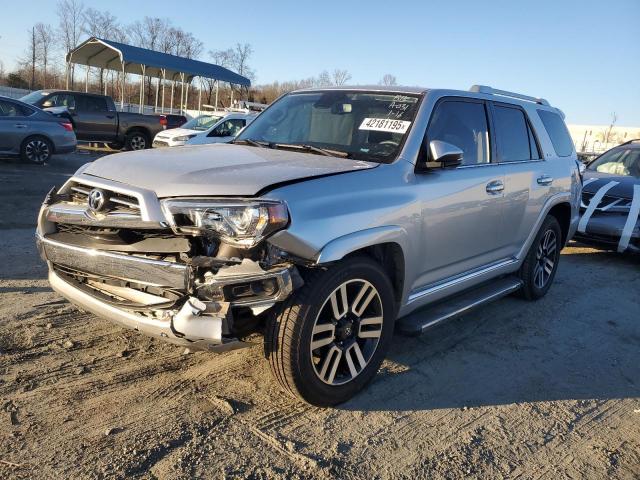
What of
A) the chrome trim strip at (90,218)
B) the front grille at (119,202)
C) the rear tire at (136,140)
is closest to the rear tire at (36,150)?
the rear tire at (136,140)

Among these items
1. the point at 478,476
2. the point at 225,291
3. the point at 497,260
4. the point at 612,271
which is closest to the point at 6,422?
the point at 225,291

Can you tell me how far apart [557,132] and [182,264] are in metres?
4.58

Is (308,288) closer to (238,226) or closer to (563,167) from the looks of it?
(238,226)

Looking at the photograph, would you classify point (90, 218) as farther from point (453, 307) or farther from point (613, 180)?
point (613, 180)

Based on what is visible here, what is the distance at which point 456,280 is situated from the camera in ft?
13.4

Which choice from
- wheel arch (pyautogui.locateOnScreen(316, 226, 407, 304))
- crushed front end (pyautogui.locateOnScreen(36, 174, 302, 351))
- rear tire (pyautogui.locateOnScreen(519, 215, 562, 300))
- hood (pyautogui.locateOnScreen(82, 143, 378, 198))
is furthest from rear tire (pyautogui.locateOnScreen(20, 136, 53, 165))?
wheel arch (pyautogui.locateOnScreen(316, 226, 407, 304))

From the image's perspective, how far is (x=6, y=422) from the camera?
2.77 m

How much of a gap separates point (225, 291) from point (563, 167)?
4225mm

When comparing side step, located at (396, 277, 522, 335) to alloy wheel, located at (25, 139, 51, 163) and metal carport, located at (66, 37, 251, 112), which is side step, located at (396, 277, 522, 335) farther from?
metal carport, located at (66, 37, 251, 112)

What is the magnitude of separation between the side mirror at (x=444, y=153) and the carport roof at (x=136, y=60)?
22646 millimetres

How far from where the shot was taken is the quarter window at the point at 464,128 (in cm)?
395

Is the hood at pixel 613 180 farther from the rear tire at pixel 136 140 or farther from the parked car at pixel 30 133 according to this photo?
the rear tire at pixel 136 140

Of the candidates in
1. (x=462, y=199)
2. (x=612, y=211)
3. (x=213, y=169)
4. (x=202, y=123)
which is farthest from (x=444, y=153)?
(x=202, y=123)

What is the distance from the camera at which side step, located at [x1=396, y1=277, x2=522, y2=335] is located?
3.62m
